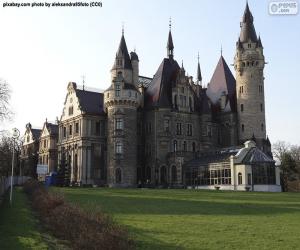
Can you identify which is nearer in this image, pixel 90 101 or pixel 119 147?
pixel 119 147

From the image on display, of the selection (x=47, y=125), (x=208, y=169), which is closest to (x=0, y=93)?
(x=208, y=169)

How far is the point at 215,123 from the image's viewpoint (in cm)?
7494

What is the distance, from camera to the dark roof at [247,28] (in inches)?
2894

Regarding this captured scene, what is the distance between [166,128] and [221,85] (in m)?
16.2

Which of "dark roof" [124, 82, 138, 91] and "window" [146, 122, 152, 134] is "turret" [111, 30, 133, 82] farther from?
"window" [146, 122, 152, 134]

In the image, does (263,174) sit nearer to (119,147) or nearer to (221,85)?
(119,147)

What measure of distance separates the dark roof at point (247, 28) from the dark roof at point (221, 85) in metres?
7.63

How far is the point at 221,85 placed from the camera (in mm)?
78562

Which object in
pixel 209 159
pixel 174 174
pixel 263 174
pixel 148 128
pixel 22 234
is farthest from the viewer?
pixel 148 128

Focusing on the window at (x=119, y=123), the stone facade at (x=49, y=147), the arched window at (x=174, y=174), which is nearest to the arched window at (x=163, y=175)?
the arched window at (x=174, y=174)

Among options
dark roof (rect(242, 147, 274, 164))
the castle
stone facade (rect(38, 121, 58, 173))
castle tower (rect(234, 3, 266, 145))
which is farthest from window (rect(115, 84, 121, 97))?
stone facade (rect(38, 121, 58, 173))

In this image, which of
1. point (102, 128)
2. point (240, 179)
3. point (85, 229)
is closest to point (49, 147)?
point (102, 128)

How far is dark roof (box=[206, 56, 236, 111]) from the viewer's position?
7638cm

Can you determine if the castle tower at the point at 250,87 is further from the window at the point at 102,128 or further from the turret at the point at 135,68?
the window at the point at 102,128
